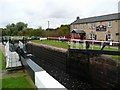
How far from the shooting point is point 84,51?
12711mm

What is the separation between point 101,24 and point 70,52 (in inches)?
664

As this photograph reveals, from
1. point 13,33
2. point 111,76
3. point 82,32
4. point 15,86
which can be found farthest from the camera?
point 13,33

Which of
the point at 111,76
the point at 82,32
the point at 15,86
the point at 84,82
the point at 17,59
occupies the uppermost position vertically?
the point at 82,32

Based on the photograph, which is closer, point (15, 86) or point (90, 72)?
point (15, 86)

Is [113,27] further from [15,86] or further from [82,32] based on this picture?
[15,86]

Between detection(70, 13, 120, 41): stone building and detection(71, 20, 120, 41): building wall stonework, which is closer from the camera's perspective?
detection(71, 20, 120, 41): building wall stonework

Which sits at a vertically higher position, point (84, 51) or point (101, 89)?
point (84, 51)

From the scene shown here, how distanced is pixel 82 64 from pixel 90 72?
1434mm

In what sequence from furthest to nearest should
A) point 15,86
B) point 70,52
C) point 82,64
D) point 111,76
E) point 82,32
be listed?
point 82,32 < point 70,52 < point 82,64 < point 111,76 < point 15,86

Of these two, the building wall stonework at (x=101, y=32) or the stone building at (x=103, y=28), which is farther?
the stone building at (x=103, y=28)

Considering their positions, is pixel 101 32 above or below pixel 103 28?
below

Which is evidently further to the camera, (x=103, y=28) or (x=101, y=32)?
(x=101, y=32)

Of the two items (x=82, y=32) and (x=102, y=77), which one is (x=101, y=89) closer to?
(x=102, y=77)

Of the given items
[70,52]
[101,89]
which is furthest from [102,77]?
[70,52]
